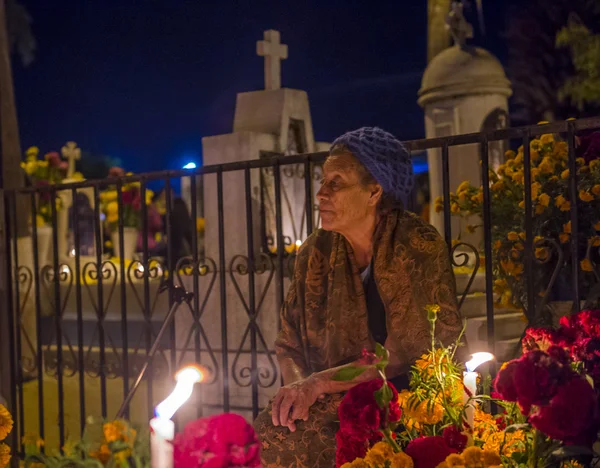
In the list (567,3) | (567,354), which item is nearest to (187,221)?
(567,354)

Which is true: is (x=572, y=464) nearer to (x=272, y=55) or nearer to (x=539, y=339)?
(x=539, y=339)

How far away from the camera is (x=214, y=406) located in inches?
211

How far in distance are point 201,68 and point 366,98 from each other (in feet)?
20.4

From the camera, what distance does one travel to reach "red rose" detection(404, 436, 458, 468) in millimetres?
1602

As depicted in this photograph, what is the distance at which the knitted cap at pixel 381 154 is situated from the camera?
2.73m

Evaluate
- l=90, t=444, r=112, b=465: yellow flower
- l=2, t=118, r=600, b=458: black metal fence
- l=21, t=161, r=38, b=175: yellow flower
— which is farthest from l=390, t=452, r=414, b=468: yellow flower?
l=21, t=161, r=38, b=175: yellow flower

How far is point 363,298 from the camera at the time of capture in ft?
9.04

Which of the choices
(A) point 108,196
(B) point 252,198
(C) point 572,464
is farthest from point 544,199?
(A) point 108,196

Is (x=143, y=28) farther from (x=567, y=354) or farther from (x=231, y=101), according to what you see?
(x=567, y=354)

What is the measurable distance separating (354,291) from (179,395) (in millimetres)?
1292

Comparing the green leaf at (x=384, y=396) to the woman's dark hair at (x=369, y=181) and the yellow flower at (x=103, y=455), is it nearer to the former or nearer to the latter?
the yellow flower at (x=103, y=455)

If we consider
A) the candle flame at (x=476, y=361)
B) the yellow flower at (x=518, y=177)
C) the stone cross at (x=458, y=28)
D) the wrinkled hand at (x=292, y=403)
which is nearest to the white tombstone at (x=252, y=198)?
the yellow flower at (x=518, y=177)

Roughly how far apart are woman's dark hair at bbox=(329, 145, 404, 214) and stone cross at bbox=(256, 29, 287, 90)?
502 centimetres

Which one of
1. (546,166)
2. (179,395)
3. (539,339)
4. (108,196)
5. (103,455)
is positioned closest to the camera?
→ (179,395)
